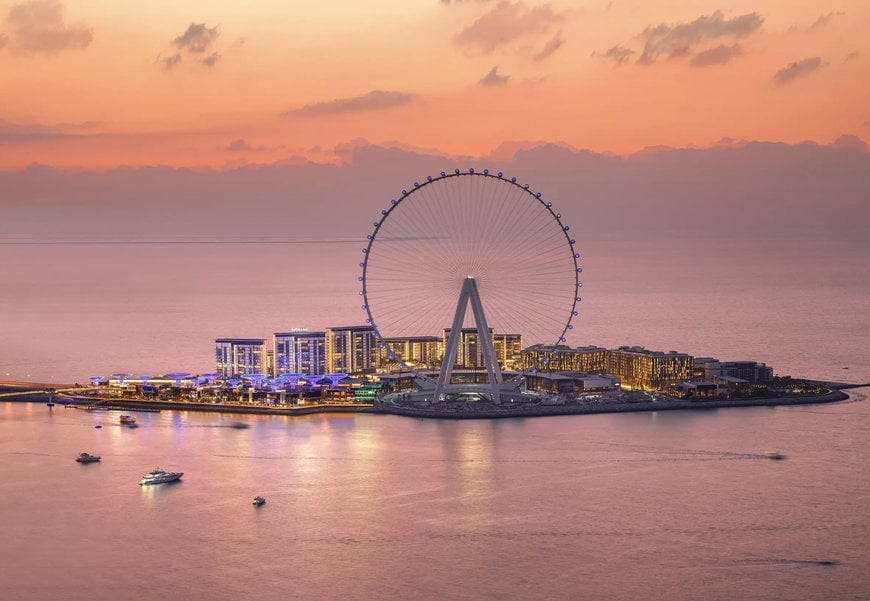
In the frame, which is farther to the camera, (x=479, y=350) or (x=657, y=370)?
(x=479, y=350)

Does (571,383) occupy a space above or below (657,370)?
below

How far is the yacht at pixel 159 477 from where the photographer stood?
15961mm

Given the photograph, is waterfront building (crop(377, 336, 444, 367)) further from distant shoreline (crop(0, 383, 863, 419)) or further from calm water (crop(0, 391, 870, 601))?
calm water (crop(0, 391, 870, 601))

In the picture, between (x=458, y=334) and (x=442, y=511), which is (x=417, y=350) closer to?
(x=458, y=334)

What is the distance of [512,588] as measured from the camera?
1195cm

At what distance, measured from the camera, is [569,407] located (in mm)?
21172

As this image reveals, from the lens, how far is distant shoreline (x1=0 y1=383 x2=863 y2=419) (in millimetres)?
20812

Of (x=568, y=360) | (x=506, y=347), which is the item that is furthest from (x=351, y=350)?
(x=568, y=360)

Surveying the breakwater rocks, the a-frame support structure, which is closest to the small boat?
the breakwater rocks

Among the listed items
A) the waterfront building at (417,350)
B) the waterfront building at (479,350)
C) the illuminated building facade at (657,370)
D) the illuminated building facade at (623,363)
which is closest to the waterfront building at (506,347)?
the waterfront building at (479,350)

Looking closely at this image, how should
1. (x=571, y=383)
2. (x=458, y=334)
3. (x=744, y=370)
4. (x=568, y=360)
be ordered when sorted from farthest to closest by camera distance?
(x=568, y=360) → (x=744, y=370) → (x=571, y=383) → (x=458, y=334)

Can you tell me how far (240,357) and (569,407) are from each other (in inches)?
288

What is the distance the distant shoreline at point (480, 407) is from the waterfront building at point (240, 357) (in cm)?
296

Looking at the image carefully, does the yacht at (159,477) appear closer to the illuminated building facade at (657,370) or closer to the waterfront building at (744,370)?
the illuminated building facade at (657,370)
